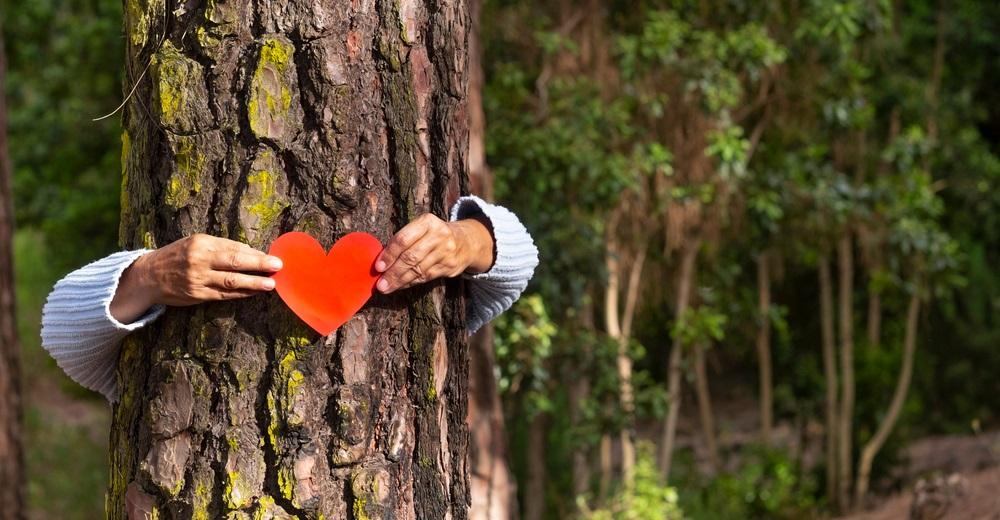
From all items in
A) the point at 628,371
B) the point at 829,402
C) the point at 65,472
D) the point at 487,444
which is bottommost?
the point at 65,472

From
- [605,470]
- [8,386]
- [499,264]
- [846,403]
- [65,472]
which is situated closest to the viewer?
[499,264]

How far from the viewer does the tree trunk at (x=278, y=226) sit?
164 centimetres

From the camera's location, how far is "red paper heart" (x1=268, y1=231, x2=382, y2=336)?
5.30ft

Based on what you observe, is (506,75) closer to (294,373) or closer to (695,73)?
(695,73)

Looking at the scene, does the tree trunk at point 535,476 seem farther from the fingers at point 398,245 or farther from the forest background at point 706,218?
the fingers at point 398,245

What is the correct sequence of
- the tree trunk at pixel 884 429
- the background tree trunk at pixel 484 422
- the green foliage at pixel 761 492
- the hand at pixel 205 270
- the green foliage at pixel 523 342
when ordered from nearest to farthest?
the hand at pixel 205 270, the background tree trunk at pixel 484 422, the green foliage at pixel 523 342, the green foliage at pixel 761 492, the tree trunk at pixel 884 429

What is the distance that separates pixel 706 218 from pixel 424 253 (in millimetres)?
5048

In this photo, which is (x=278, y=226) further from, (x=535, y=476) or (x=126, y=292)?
(x=535, y=476)

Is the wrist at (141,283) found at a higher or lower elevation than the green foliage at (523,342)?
higher

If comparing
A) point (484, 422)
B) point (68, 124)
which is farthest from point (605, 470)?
point (68, 124)

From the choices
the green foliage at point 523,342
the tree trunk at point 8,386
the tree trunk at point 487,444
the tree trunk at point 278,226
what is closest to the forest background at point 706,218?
the green foliage at point 523,342

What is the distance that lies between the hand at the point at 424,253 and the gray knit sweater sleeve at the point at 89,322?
35 centimetres

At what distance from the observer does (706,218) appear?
6.53m

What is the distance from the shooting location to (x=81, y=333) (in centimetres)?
174
